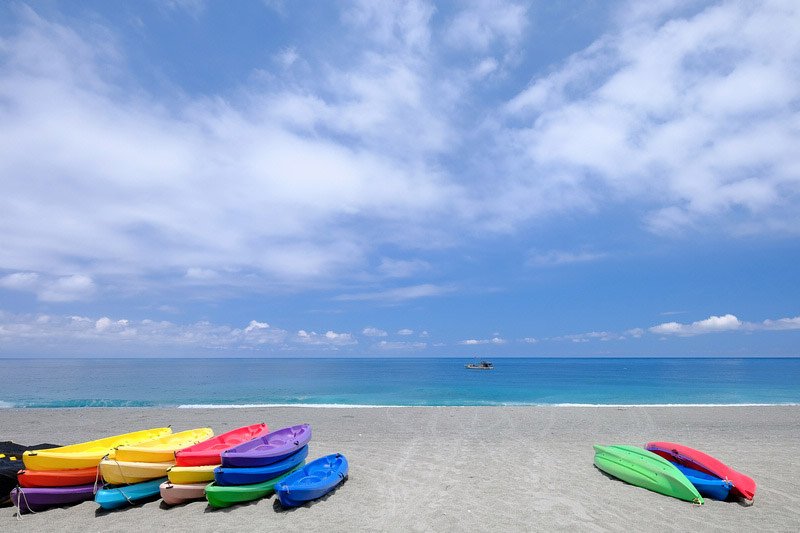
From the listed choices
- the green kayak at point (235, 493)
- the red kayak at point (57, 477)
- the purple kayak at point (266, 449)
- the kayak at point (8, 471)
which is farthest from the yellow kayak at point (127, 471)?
the kayak at point (8, 471)

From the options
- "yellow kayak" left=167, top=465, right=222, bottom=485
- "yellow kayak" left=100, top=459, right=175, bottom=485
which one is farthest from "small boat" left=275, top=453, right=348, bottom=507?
Answer: "yellow kayak" left=100, top=459, right=175, bottom=485

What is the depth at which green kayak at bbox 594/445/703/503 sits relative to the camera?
26.9 ft

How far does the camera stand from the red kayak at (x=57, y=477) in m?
8.02

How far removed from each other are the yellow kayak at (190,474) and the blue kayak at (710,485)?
9.09m

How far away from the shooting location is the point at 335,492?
8898 millimetres

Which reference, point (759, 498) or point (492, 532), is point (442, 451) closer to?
point (492, 532)

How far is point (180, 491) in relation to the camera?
312 inches

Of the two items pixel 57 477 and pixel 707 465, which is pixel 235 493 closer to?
pixel 57 477

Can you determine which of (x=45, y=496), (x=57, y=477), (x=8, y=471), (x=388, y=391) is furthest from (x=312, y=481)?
(x=388, y=391)

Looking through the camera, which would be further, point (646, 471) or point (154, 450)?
point (646, 471)

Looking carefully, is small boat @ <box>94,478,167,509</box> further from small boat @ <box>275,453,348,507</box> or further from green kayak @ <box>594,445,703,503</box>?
green kayak @ <box>594,445,703,503</box>

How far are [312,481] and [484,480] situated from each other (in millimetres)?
3736

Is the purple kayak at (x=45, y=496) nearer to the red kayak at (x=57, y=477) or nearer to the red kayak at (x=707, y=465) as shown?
the red kayak at (x=57, y=477)

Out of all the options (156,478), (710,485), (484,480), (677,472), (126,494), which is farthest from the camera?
(484,480)
